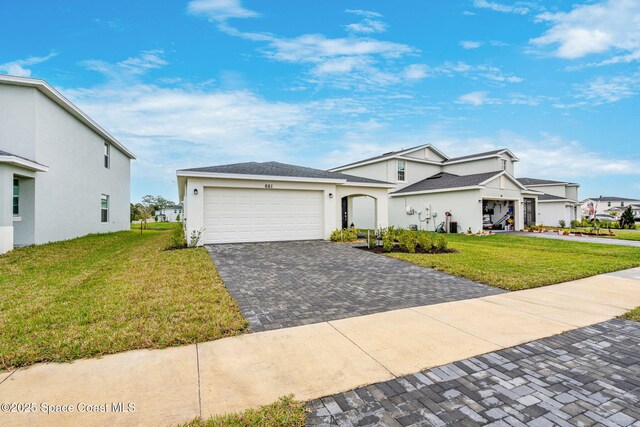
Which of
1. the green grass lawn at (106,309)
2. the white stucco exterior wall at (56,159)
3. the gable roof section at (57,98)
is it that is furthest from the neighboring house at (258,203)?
the gable roof section at (57,98)

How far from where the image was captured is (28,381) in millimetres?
2625

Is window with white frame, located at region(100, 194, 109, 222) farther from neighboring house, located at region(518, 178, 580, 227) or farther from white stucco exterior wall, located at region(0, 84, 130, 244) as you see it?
neighboring house, located at region(518, 178, 580, 227)

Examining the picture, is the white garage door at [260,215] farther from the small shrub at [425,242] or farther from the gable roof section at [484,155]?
the gable roof section at [484,155]

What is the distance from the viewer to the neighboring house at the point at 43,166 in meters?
10.4

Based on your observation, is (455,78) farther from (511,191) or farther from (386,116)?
(511,191)

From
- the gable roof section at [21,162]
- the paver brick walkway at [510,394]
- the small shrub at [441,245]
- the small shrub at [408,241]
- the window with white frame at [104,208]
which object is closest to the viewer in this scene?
the paver brick walkway at [510,394]

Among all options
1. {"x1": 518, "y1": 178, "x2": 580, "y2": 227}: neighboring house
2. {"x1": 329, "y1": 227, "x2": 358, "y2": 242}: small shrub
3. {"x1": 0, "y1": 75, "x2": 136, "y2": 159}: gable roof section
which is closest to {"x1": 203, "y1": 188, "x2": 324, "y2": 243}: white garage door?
{"x1": 329, "y1": 227, "x2": 358, "y2": 242}: small shrub

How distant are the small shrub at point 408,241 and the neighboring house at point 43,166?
520 inches

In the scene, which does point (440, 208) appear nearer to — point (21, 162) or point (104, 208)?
point (21, 162)

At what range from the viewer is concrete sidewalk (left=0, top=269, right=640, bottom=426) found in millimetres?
2350

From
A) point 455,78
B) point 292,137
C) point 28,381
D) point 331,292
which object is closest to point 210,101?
point 292,137

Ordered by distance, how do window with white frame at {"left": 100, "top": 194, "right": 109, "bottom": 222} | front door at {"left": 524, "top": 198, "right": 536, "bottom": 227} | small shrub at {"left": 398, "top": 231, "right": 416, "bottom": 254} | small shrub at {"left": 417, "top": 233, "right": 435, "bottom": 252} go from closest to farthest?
small shrub at {"left": 398, "top": 231, "right": 416, "bottom": 254} → small shrub at {"left": 417, "top": 233, "right": 435, "bottom": 252} → window with white frame at {"left": 100, "top": 194, "right": 109, "bottom": 222} → front door at {"left": 524, "top": 198, "right": 536, "bottom": 227}

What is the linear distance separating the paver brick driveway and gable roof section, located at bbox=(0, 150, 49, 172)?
7091 millimetres

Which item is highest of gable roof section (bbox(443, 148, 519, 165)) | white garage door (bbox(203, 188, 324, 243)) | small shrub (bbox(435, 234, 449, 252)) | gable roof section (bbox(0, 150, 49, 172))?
gable roof section (bbox(443, 148, 519, 165))
